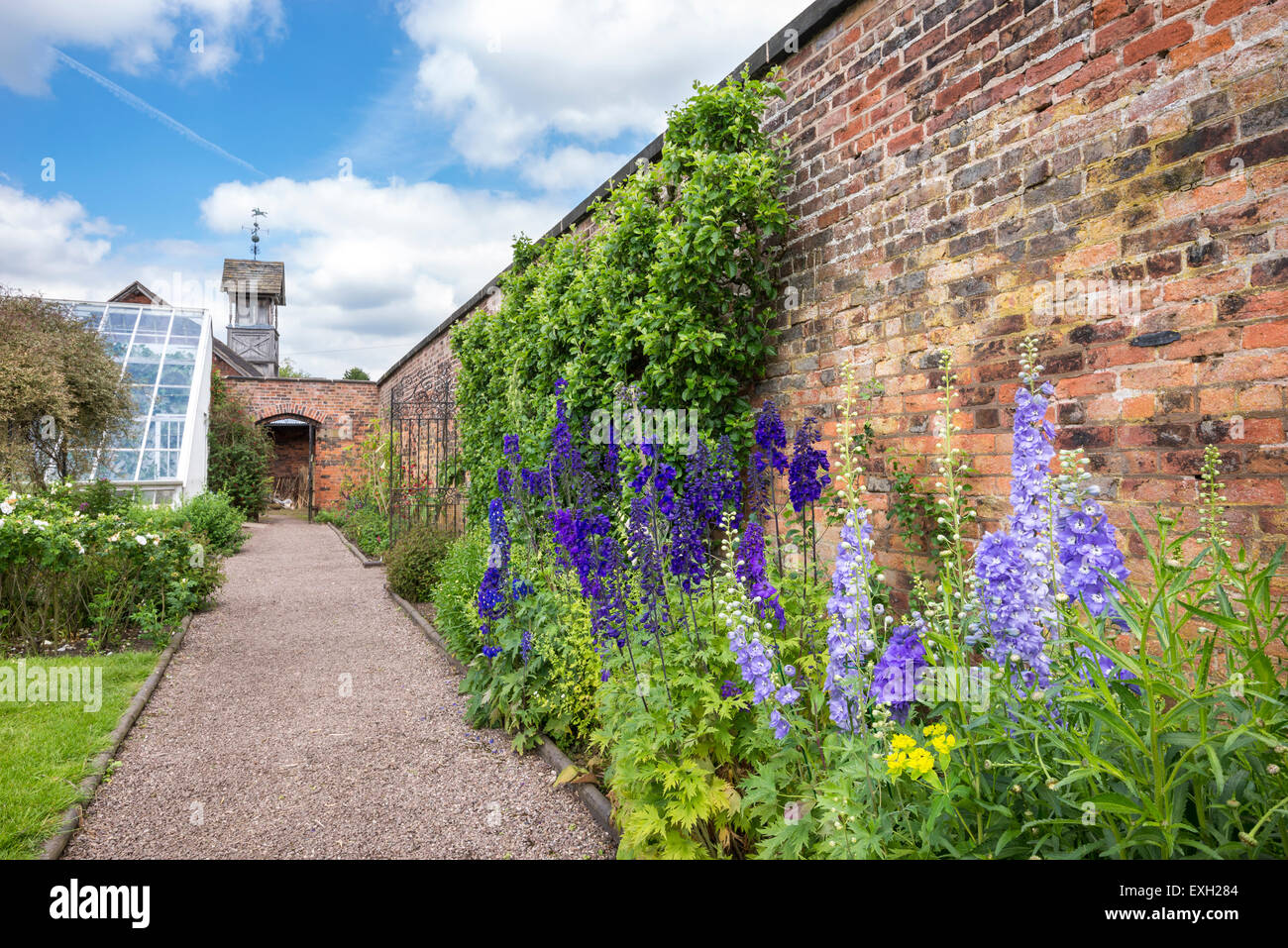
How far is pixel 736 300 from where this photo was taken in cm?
417

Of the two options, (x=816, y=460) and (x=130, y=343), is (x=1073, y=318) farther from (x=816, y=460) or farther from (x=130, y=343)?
(x=130, y=343)

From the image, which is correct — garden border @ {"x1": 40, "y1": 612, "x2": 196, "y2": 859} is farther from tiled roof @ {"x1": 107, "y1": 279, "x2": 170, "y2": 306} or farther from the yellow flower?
tiled roof @ {"x1": 107, "y1": 279, "x2": 170, "y2": 306}

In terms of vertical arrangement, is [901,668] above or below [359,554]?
above

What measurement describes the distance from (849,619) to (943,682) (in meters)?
0.27

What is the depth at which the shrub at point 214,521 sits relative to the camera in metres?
10.1

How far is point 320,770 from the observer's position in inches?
143

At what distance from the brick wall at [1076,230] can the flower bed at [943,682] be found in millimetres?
210

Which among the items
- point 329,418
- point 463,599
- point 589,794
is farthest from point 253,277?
A: point 589,794

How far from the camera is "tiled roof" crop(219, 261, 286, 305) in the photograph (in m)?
36.2

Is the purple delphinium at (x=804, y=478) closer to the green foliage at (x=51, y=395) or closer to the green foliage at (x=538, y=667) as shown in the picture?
the green foliage at (x=538, y=667)

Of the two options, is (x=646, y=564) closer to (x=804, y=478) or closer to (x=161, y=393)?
(x=804, y=478)

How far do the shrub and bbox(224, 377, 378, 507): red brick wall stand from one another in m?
7.47

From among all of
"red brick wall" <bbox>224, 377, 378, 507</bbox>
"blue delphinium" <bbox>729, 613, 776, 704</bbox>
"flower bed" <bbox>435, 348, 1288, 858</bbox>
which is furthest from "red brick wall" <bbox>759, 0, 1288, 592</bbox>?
"red brick wall" <bbox>224, 377, 378, 507</bbox>
